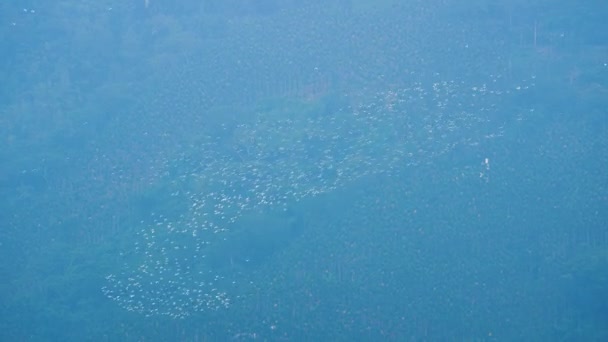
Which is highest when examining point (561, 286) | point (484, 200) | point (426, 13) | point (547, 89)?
point (426, 13)

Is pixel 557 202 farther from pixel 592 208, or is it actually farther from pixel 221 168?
pixel 221 168

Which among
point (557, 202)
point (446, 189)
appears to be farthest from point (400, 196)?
point (557, 202)

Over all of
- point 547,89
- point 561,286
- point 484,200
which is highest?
point 547,89

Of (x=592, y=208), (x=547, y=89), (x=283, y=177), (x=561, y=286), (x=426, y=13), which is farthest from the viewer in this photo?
(x=426, y=13)

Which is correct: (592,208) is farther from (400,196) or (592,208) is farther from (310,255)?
(310,255)

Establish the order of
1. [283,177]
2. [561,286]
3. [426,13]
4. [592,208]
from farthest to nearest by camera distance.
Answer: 1. [426,13]
2. [283,177]
3. [592,208]
4. [561,286]

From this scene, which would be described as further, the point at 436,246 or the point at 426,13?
the point at 426,13

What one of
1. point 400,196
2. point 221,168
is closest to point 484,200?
point 400,196

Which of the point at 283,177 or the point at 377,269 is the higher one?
the point at 283,177

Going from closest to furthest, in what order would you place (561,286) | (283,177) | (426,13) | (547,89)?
(561,286)
(283,177)
(547,89)
(426,13)
